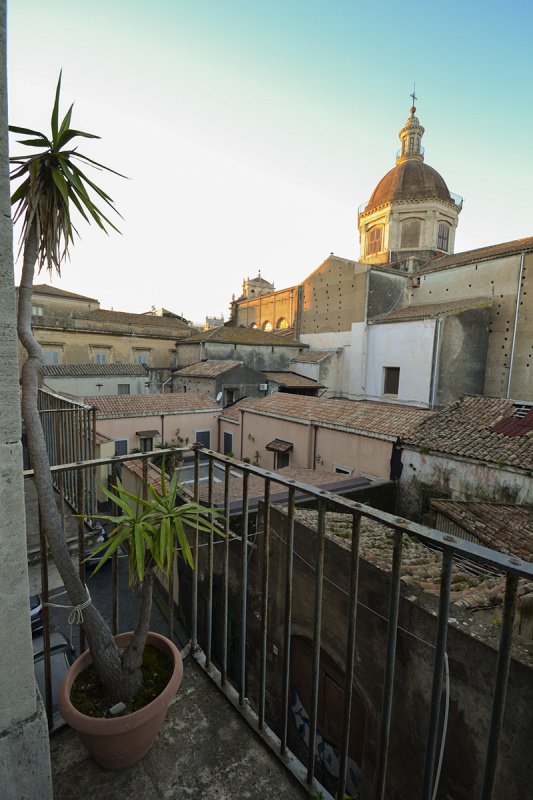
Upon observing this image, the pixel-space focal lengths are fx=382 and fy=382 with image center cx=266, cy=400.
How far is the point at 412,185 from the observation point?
97.1 feet

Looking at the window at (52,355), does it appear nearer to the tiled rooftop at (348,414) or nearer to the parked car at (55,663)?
the tiled rooftop at (348,414)

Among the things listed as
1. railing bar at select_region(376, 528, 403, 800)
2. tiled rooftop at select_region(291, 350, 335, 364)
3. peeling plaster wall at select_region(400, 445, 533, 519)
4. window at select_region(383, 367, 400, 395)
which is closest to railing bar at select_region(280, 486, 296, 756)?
railing bar at select_region(376, 528, 403, 800)

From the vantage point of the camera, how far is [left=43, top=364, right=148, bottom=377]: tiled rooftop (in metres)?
22.3

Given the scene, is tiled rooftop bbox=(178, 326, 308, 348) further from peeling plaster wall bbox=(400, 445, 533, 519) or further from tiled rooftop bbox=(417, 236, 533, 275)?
peeling plaster wall bbox=(400, 445, 533, 519)

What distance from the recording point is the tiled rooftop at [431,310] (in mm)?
19172

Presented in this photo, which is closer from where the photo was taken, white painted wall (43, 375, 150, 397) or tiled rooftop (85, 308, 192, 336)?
white painted wall (43, 375, 150, 397)

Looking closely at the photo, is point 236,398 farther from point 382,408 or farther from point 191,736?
point 191,736

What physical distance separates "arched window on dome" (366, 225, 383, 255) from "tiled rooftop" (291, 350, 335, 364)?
1152 centimetres

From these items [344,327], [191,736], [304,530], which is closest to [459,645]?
[304,530]

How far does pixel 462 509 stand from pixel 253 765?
6.85 m

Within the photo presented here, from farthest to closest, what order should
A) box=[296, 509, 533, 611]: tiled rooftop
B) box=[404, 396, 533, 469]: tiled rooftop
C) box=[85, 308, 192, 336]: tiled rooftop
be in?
1. box=[85, 308, 192, 336]: tiled rooftop
2. box=[404, 396, 533, 469]: tiled rooftop
3. box=[296, 509, 533, 611]: tiled rooftop

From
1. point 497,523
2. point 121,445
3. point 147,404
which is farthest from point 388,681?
point 147,404

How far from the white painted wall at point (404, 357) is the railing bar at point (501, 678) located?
1927 centimetres

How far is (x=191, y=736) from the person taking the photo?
199 centimetres
